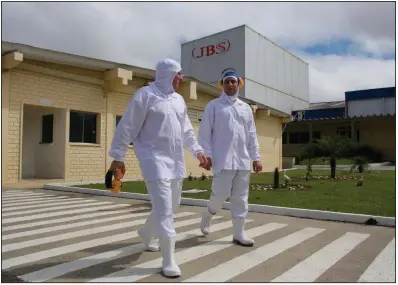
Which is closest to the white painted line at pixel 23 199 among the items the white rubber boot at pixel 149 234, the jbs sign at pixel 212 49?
the white rubber boot at pixel 149 234

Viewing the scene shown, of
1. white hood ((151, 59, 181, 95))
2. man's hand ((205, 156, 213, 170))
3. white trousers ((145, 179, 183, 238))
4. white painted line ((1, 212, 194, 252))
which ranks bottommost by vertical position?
white painted line ((1, 212, 194, 252))

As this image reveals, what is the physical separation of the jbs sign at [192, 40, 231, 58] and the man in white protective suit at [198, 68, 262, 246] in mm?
34237

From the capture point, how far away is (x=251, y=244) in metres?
4.75

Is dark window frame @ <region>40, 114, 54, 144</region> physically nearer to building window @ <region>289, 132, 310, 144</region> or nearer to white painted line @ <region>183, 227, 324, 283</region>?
white painted line @ <region>183, 227, 324, 283</region>

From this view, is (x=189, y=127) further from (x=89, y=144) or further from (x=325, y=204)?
(x=89, y=144)

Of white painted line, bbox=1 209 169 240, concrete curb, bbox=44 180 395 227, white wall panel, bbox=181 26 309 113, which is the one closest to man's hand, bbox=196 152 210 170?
white painted line, bbox=1 209 169 240

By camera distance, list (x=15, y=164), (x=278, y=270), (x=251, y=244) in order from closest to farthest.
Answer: (x=278, y=270) < (x=251, y=244) < (x=15, y=164)

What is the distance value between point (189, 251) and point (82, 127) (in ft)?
35.9

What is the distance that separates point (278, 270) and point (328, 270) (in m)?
0.50

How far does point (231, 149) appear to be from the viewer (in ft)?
15.9

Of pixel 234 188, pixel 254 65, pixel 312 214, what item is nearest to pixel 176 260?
pixel 234 188

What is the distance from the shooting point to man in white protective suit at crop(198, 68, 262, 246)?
4832mm

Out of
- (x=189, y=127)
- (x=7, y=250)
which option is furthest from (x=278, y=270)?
(x=7, y=250)

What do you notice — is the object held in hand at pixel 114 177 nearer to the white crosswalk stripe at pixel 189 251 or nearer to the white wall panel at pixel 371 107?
the white crosswalk stripe at pixel 189 251
